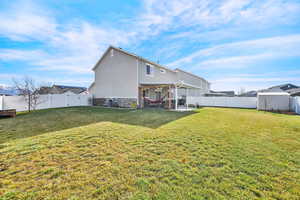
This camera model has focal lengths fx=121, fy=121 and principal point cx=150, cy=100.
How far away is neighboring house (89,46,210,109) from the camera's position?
12680 mm

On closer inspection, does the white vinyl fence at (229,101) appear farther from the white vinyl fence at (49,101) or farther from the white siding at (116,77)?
the white vinyl fence at (49,101)

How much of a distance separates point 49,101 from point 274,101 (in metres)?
22.4

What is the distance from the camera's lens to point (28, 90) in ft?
37.4

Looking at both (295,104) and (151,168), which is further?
(295,104)

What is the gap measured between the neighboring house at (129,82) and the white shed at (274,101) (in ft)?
20.8

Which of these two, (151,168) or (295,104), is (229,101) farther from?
(151,168)

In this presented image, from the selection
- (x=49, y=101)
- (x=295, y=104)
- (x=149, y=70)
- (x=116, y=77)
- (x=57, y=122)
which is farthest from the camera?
(x=149, y=70)

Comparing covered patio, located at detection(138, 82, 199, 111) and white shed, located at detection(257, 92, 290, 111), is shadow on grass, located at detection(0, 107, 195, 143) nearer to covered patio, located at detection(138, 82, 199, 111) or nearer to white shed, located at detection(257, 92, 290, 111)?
covered patio, located at detection(138, 82, 199, 111)

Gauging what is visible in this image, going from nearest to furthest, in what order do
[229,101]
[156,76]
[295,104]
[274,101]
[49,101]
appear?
[295,104]
[274,101]
[49,101]
[229,101]
[156,76]

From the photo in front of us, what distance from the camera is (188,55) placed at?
58.9 ft

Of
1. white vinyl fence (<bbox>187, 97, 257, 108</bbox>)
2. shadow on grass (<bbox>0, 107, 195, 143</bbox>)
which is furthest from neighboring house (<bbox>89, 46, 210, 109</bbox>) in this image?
shadow on grass (<bbox>0, 107, 195, 143</bbox>)

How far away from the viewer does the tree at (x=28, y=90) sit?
11281 mm

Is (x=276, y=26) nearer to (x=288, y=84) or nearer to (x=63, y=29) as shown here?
(x=63, y=29)

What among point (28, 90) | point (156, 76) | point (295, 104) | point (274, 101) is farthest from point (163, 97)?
point (28, 90)
